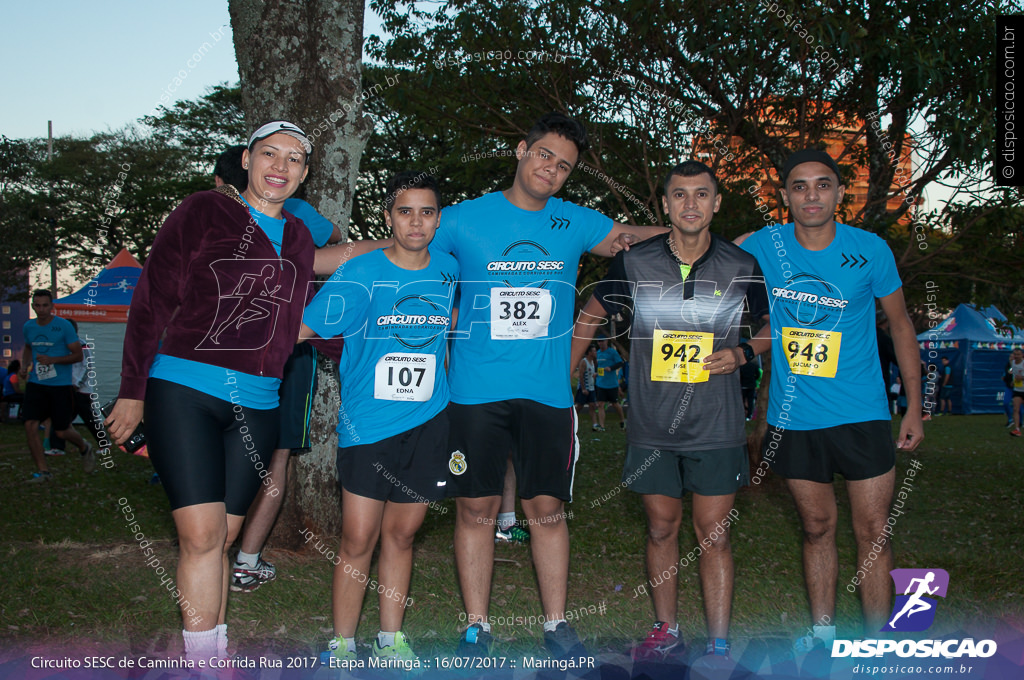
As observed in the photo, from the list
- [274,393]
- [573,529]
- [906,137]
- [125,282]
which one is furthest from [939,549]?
[125,282]

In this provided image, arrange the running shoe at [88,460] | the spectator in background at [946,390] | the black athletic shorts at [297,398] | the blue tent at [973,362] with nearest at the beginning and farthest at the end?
1. the black athletic shorts at [297,398]
2. the running shoe at [88,460]
3. the spectator in background at [946,390]
4. the blue tent at [973,362]

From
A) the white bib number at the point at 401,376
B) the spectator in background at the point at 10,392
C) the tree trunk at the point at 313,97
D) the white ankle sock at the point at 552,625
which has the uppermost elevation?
the tree trunk at the point at 313,97

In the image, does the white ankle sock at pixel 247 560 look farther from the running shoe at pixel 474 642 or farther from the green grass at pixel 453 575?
the running shoe at pixel 474 642

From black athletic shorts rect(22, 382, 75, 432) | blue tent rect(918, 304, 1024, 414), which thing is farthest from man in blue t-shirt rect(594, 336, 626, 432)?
blue tent rect(918, 304, 1024, 414)

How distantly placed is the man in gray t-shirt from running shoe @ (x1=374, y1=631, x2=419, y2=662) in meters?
0.97

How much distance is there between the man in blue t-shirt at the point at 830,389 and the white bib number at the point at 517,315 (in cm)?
104

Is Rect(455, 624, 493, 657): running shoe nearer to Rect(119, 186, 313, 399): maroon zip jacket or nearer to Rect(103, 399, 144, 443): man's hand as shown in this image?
Rect(119, 186, 313, 399): maroon zip jacket

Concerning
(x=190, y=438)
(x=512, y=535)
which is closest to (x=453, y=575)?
(x=512, y=535)

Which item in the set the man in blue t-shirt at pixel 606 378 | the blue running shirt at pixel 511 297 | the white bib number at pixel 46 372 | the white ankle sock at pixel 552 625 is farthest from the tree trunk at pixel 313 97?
the man in blue t-shirt at pixel 606 378

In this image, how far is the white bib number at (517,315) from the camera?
10.9ft

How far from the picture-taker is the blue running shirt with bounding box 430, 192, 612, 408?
332 cm

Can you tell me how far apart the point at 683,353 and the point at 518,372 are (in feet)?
2.33

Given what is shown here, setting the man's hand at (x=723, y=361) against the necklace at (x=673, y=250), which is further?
the necklace at (x=673, y=250)

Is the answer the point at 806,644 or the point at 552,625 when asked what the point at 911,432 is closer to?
the point at 806,644
